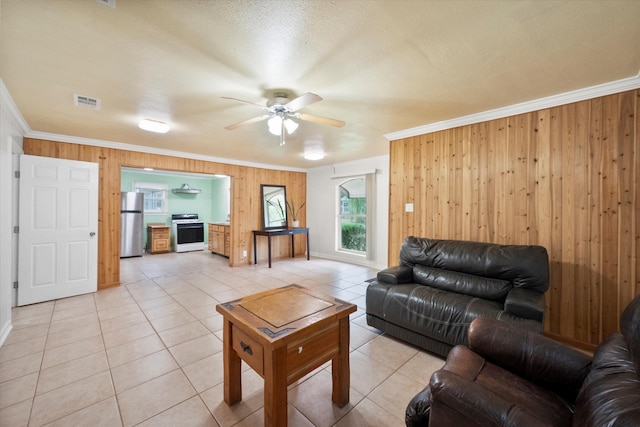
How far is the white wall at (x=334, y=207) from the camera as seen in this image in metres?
5.38

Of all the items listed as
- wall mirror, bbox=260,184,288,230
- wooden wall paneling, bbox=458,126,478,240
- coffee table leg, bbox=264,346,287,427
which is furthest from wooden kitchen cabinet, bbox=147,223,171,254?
wooden wall paneling, bbox=458,126,478,240

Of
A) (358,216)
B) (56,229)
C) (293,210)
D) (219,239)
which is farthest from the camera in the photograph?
(219,239)

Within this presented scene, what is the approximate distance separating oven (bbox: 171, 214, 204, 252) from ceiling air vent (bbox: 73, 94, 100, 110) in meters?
5.33

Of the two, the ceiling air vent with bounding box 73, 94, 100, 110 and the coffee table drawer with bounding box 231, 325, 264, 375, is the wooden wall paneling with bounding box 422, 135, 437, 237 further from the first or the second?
the ceiling air vent with bounding box 73, 94, 100, 110

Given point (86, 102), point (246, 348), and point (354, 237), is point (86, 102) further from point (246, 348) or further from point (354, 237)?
point (354, 237)

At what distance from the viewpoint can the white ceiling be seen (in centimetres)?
140

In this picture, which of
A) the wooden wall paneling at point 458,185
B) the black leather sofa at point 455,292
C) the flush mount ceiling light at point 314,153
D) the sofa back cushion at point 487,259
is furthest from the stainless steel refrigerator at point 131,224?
the wooden wall paneling at point 458,185

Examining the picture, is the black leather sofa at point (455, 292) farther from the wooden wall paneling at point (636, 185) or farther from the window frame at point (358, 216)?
the window frame at point (358, 216)

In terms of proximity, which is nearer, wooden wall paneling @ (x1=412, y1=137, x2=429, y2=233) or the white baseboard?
the white baseboard

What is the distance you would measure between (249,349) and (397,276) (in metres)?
1.74

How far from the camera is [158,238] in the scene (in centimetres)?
714

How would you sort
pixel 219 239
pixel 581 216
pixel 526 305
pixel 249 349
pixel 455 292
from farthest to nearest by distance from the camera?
pixel 219 239, pixel 455 292, pixel 581 216, pixel 526 305, pixel 249 349

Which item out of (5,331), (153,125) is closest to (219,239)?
(153,125)

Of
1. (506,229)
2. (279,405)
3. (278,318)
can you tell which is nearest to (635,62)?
(506,229)
